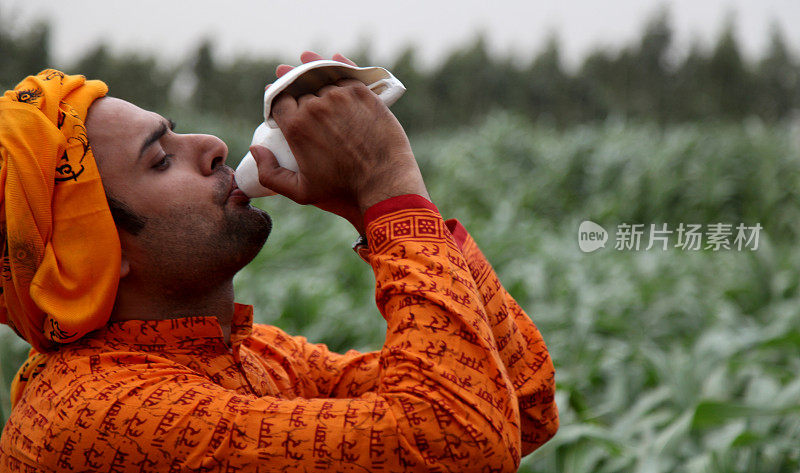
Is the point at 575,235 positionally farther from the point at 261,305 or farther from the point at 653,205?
the point at 261,305

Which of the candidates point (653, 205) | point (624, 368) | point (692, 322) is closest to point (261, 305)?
point (624, 368)

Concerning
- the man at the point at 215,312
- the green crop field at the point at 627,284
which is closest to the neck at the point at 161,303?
the man at the point at 215,312

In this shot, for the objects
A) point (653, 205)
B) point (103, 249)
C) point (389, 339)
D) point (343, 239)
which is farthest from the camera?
point (653, 205)

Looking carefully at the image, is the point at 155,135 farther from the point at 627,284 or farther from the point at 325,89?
the point at 627,284

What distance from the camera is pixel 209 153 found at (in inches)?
54.7

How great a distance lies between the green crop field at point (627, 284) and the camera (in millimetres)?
2729

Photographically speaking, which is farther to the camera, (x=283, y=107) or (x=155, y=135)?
(x=155, y=135)

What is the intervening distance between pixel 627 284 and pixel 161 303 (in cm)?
415

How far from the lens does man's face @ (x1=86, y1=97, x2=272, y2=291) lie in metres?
1.31

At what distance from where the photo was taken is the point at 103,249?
4.09 feet

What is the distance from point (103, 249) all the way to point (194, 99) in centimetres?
1847

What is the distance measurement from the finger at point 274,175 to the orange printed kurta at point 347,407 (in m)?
0.14

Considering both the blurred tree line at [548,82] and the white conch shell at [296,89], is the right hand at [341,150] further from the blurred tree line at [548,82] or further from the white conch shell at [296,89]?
the blurred tree line at [548,82]

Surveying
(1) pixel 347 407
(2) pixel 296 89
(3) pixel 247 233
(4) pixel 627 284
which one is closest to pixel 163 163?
(3) pixel 247 233
